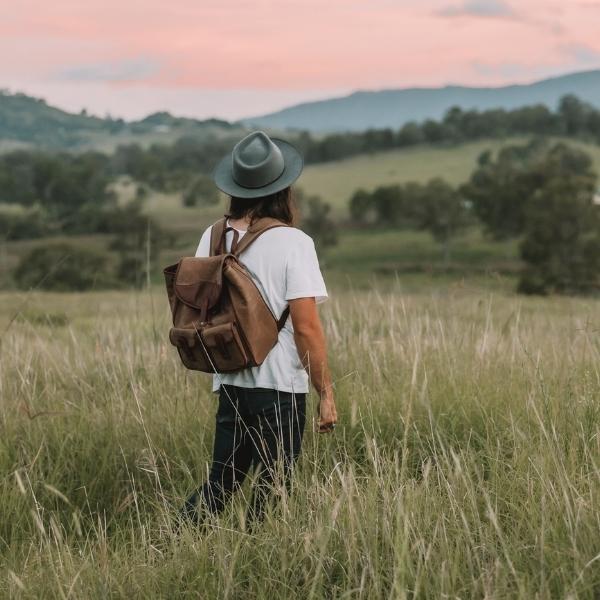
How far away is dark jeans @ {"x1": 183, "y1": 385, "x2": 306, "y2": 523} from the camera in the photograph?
3.80m

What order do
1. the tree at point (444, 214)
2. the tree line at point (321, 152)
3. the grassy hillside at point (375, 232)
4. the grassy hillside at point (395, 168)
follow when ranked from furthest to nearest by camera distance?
the tree line at point (321, 152), the grassy hillside at point (395, 168), the tree at point (444, 214), the grassy hillside at point (375, 232)

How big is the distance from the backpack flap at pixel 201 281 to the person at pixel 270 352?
17 centimetres

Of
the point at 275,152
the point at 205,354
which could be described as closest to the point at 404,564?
the point at 205,354

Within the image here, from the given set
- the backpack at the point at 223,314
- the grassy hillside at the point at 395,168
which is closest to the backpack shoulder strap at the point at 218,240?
the backpack at the point at 223,314

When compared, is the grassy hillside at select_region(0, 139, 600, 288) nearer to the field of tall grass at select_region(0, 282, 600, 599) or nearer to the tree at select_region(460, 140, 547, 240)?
the tree at select_region(460, 140, 547, 240)

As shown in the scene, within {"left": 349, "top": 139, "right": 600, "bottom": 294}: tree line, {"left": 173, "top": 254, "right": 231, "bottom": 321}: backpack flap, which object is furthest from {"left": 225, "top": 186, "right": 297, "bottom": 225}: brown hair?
{"left": 349, "top": 139, "right": 600, "bottom": 294}: tree line

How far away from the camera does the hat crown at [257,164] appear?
3.86 metres

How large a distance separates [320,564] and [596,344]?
3638 millimetres

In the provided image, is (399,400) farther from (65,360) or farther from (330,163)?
(330,163)

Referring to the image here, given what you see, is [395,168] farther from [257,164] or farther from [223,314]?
[223,314]

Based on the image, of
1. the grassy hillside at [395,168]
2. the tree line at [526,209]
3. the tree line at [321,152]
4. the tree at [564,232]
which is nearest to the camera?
the tree at [564,232]

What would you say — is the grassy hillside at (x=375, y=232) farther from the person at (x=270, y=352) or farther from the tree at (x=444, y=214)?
the person at (x=270, y=352)

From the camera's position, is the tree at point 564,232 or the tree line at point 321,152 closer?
the tree at point 564,232

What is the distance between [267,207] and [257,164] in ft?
0.63
